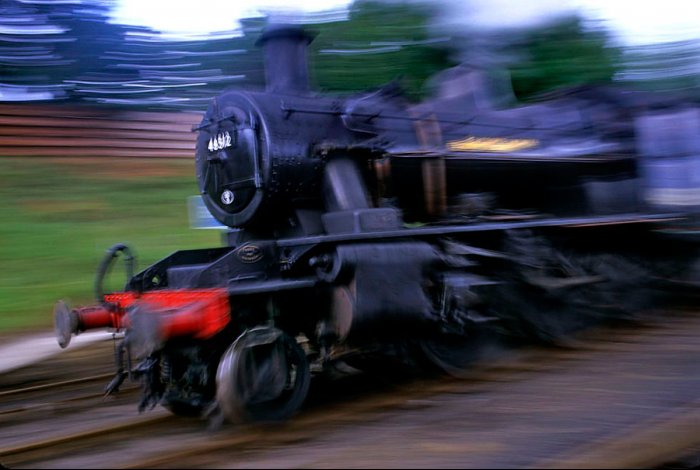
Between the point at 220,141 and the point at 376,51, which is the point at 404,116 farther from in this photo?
the point at 376,51

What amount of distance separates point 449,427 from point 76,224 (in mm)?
8921

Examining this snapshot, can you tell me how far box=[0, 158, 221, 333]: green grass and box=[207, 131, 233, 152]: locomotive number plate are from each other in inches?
155

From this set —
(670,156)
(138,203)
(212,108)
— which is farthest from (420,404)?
(138,203)

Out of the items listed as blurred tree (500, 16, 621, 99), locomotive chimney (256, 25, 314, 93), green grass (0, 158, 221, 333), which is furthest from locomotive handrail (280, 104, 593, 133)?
blurred tree (500, 16, 621, 99)

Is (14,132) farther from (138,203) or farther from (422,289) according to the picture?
(422,289)

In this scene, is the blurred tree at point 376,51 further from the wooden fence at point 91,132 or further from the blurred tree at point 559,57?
the wooden fence at point 91,132

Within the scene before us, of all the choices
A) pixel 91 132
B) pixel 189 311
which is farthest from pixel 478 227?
pixel 91 132

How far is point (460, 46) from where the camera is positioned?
19.5 meters

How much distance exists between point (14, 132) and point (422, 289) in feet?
37.0

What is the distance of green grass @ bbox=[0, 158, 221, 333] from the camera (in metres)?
9.17

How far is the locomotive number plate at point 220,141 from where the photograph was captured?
573 cm

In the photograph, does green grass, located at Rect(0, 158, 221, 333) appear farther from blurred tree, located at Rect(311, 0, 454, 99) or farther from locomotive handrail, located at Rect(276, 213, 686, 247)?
blurred tree, located at Rect(311, 0, 454, 99)

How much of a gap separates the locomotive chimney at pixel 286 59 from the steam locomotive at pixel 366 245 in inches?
0.5

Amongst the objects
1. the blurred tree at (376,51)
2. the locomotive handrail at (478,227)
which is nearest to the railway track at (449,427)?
the locomotive handrail at (478,227)
